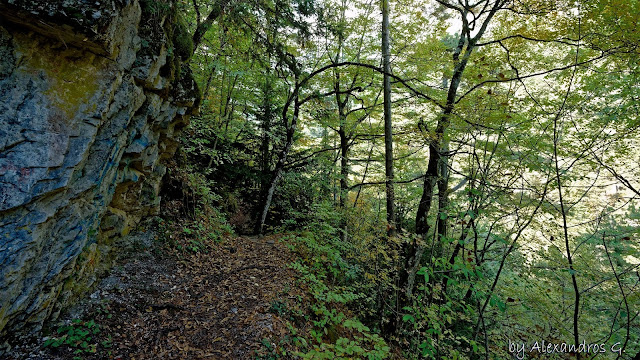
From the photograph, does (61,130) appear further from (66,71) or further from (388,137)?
(388,137)

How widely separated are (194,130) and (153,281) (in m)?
5.19

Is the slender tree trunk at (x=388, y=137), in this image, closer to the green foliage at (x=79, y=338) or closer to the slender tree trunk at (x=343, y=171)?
the slender tree trunk at (x=343, y=171)

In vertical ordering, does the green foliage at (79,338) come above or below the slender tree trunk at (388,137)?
below

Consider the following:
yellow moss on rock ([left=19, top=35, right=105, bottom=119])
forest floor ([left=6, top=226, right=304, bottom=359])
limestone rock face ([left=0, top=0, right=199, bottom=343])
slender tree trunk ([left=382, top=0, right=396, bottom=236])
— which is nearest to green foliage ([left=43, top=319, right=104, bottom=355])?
forest floor ([left=6, top=226, right=304, bottom=359])

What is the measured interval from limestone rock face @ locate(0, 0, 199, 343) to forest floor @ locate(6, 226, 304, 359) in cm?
37

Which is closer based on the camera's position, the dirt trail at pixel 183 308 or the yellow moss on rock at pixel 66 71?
the yellow moss on rock at pixel 66 71

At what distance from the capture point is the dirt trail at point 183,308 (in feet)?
11.4

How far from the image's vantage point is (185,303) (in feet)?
14.7

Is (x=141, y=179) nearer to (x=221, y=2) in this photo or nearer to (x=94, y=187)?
(x=94, y=187)

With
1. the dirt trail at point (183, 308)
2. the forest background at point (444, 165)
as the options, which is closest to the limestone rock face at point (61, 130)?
the dirt trail at point (183, 308)

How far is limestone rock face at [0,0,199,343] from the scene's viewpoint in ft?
7.95

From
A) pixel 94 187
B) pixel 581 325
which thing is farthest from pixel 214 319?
pixel 581 325

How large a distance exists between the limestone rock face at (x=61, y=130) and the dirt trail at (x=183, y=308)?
48 centimetres

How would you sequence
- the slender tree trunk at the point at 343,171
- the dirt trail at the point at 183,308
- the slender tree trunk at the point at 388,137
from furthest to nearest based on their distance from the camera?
the slender tree trunk at the point at 343,171 < the slender tree trunk at the point at 388,137 < the dirt trail at the point at 183,308
